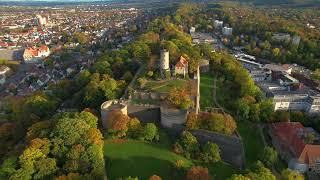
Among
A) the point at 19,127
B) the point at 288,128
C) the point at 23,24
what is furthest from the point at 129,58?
the point at 23,24

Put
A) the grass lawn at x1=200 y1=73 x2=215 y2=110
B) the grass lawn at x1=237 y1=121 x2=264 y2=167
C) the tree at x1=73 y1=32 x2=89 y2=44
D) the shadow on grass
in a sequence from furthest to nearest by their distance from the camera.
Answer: the tree at x1=73 y1=32 x2=89 y2=44 < the grass lawn at x1=200 y1=73 x2=215 y2=110 < the grass lawn at x1=237 y1=121 x2=264 y2=167 < the shadow on grass

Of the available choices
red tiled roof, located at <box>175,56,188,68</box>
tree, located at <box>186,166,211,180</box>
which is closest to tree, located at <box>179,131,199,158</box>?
tree, located at <box>186,166,211,180</box>

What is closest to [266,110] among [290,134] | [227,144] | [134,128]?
[290,134]

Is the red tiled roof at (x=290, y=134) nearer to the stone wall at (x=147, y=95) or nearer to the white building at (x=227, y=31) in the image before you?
the stone wall at (x=147, y=95)

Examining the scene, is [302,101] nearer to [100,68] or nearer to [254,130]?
[254,130]

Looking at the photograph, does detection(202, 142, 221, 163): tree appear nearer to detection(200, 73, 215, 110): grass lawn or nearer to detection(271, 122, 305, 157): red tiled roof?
detection(271, 122, 305, 157): red tiled roof

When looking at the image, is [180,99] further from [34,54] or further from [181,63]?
[34,54]

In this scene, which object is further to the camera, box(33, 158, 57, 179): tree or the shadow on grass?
the shadow on grass
